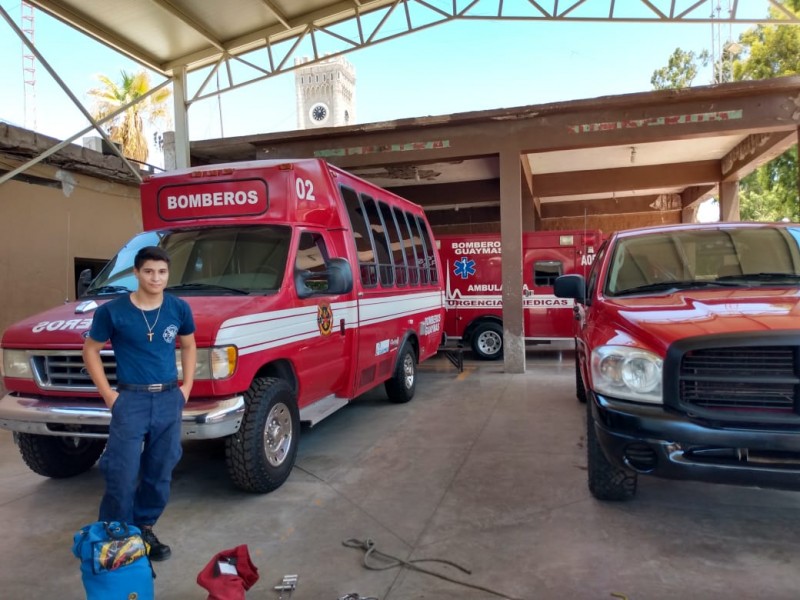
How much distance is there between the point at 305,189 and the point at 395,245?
2.42 m

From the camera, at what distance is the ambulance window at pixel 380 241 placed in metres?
6.82

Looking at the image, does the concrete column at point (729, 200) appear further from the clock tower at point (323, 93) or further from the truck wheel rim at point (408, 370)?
the clock tower at point (323, 93)

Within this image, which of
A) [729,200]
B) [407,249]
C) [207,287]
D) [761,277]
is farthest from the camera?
[729,200]

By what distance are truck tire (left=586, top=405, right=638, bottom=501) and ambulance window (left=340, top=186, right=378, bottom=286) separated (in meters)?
3.03

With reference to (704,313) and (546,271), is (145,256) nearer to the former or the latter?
(704,313)

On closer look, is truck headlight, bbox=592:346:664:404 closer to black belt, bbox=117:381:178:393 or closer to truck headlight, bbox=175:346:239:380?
truck headlight, bbox=175:346:239:380

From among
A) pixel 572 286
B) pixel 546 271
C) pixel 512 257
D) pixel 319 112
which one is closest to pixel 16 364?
pixel 572 286

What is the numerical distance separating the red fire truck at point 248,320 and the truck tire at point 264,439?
1cm

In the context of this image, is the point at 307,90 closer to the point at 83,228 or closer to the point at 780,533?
the point at 83,228

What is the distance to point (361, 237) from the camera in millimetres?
6406

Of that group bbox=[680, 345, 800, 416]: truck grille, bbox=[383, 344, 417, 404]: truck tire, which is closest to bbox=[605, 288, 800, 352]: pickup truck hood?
bbox=[680, 345, 800, 416]: truck grille

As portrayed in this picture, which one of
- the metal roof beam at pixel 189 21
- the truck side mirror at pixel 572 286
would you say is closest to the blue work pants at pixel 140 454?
the truck side mirror at pixel 572 286

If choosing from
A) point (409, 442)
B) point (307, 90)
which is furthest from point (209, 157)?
point (307, 90)

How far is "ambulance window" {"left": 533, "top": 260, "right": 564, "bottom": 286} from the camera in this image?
11539 mm
